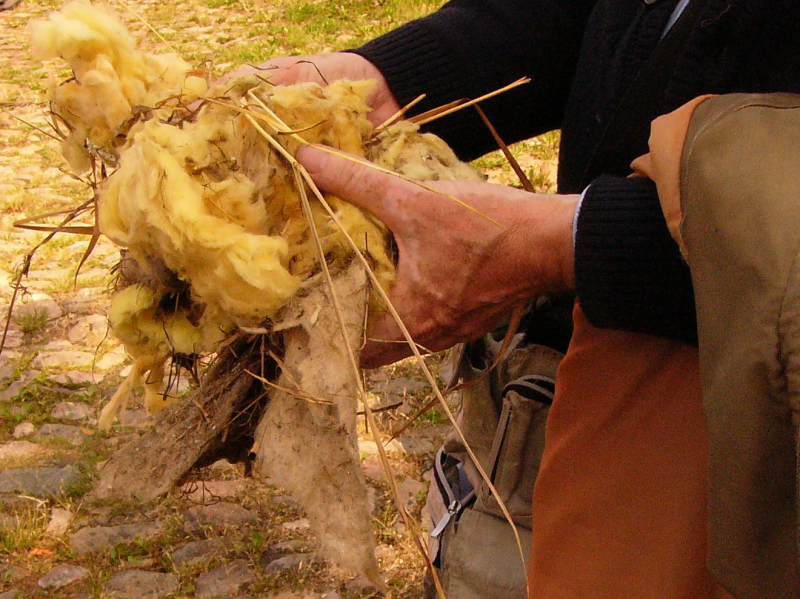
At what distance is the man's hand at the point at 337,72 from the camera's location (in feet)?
4.84

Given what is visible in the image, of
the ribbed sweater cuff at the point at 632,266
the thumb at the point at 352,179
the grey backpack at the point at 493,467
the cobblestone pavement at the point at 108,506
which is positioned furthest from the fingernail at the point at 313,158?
the cobblestone pavement at the point at 108,506

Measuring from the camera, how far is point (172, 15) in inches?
294

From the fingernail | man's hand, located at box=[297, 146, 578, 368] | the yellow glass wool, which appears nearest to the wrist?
man's hand, located at box=[297, 146, 578, 368]

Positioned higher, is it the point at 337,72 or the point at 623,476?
the point at 337,72

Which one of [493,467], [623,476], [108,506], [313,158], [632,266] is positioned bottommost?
[108,506]

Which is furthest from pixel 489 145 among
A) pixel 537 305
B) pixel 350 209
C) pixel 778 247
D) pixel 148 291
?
pixel 778 247

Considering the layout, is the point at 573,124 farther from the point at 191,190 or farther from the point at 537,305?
the point at 191,190

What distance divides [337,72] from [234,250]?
0.55 m

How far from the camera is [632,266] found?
1.05m

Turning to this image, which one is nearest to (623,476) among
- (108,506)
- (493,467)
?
(493,467)

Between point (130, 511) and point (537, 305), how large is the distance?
1727 mm

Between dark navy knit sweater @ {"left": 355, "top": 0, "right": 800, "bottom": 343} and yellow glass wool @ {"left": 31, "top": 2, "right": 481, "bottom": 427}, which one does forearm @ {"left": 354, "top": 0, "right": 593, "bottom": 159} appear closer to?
dark navy knit sweater @ {"left": 355, "top": 0, "right": 800, "bottom": 343}

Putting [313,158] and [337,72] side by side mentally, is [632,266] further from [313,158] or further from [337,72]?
[337,72]

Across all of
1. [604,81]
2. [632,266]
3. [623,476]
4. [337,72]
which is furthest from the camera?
[337,72]
